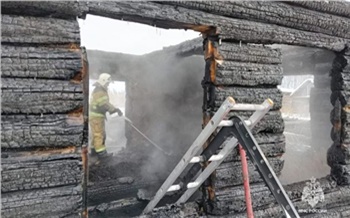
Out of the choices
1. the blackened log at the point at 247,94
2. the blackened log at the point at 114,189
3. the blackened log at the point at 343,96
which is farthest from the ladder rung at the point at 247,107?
the blackened log at the point at 114,189

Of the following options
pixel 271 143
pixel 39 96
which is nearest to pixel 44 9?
pixel 39 96

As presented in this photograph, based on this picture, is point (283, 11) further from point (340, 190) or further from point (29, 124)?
point (29, 124)

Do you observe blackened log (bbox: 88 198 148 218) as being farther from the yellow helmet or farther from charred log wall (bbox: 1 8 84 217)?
the yellow helmet

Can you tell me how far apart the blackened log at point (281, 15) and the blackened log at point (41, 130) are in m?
1.56

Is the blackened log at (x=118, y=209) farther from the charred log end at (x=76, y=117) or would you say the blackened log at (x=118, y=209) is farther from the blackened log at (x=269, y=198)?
the charred log end at (x=76, y=117)

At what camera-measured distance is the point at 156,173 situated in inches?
259

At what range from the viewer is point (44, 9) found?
Result: 2.33 metres

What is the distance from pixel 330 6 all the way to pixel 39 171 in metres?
4.06

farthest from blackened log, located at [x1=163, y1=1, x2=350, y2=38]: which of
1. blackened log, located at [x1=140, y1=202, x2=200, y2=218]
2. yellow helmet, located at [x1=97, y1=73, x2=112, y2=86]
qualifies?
yellow helmet, located at [x1=97, y1=73, x2=112, y2=86]

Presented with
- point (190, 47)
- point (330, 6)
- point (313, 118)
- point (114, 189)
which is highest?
point (330, 6)

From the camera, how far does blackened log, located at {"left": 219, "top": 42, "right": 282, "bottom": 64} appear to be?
3.11 metres

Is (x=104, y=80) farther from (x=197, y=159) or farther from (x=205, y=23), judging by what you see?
(x=197, y=159)

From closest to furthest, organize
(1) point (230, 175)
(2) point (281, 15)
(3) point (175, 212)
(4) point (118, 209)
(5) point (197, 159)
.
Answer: (5) point (197, 159) < (3) point (175, 212) < (1) point (230, 175) < (2) point (281, 15) < (4) point (118, 209)

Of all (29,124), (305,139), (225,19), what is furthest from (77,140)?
(305,139)
